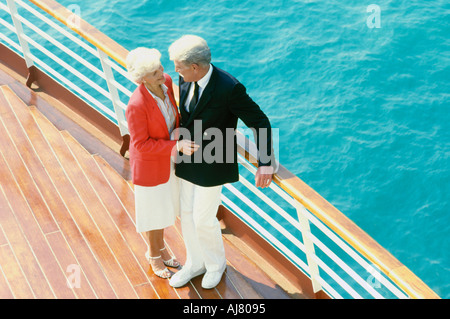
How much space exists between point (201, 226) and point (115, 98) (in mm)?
1405

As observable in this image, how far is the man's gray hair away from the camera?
296 centimetres

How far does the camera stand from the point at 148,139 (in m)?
3.29

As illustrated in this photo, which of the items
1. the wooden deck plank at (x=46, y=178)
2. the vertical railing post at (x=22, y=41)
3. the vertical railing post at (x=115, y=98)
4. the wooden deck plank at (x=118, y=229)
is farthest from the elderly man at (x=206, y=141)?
the vertical railing post at (x=22, y=41)

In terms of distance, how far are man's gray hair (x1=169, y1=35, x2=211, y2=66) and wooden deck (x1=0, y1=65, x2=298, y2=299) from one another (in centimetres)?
143

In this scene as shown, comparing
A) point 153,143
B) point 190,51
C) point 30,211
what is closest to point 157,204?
point 153,143

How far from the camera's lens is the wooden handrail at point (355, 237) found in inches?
110

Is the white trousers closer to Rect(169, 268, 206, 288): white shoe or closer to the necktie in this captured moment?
Rect(169, 268, 206, 288): white shoe

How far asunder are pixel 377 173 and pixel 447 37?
9.59 ft

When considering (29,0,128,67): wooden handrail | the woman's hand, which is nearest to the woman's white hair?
the woman's hand

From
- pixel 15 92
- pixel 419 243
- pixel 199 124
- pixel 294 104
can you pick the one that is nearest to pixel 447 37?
pixel 294 104

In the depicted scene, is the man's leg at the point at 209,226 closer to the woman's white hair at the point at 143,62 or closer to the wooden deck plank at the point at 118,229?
the wooden deck plank at the point at 118,229

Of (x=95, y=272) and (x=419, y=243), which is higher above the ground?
(x=419, y=243)

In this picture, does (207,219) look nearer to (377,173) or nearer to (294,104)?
(377,173)
